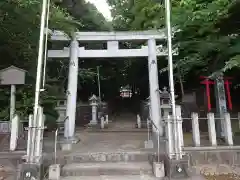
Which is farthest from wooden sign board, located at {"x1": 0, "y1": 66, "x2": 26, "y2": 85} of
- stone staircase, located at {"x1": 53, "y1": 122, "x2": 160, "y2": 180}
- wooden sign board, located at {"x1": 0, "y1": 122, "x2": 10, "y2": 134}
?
stone staircase, located at {"x1": 53, "y1": 122, "x2": 160, "y2": 180}

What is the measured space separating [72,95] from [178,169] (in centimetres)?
542

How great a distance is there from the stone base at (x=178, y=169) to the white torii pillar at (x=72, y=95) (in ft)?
14.7

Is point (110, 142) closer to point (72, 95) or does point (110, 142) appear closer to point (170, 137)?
point (72, 95)

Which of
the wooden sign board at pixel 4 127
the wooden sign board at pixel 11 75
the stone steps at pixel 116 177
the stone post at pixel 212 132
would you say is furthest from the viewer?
the wooden sign board at pixel 11 75

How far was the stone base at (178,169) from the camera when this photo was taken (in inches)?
241

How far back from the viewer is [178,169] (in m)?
6.14

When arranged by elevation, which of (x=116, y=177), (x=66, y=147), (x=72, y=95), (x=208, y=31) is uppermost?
(x=208, y=31)

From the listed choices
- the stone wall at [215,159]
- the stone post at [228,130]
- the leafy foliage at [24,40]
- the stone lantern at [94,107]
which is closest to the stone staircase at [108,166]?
the stone wall at [215,159]

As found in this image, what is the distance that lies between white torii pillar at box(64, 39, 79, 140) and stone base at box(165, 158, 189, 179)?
4.49 m

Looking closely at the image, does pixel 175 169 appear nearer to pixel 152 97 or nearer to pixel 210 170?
pixel 210 170

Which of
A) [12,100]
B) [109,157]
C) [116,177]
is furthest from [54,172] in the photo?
[12,100]

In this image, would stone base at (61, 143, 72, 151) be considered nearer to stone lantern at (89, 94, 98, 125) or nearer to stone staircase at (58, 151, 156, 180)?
stone staircase at (58, 151, 156, 180)

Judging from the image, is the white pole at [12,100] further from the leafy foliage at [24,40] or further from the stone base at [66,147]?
the stone base at [66,147]

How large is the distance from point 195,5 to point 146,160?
15.6 ft
